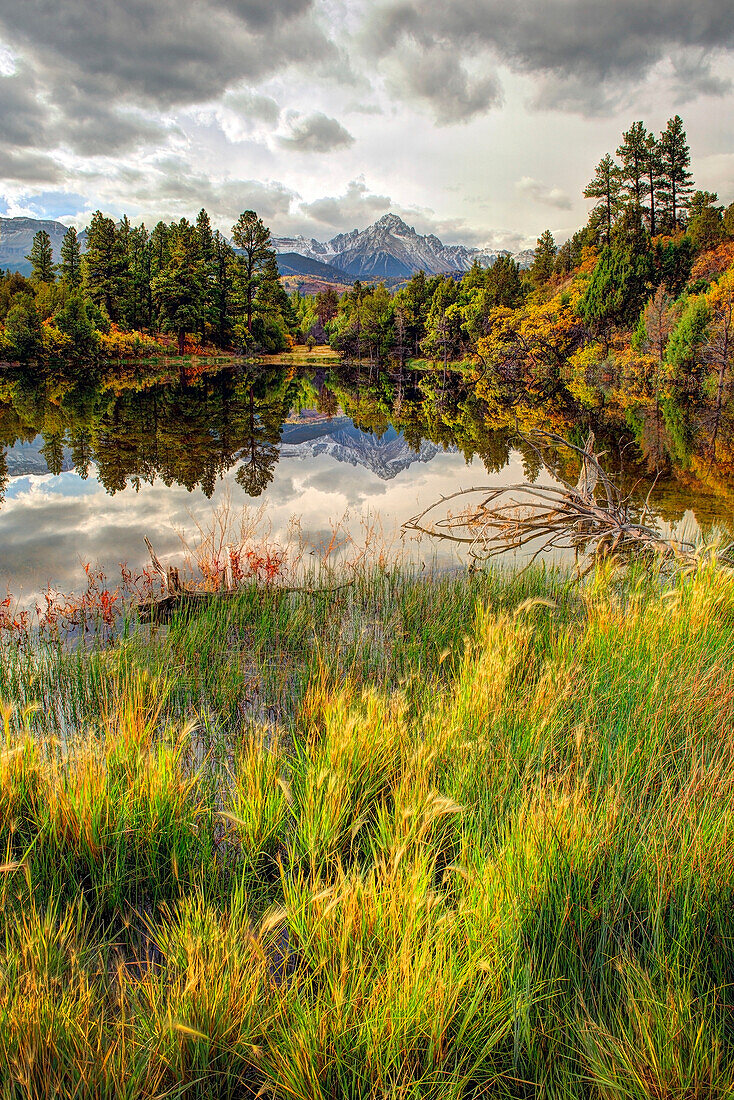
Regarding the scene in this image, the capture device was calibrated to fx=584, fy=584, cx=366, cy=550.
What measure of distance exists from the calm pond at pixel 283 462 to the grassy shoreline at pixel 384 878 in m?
3.46

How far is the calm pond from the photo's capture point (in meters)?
9.83

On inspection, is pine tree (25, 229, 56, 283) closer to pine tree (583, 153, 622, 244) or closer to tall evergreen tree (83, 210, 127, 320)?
tall evergreen tree (83, 210, 127, 320)

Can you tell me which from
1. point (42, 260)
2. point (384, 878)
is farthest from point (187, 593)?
point (42, 260)

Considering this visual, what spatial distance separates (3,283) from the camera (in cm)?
4588

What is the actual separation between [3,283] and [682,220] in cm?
6343

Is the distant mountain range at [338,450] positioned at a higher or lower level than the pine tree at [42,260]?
lower

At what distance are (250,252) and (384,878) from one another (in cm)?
7741

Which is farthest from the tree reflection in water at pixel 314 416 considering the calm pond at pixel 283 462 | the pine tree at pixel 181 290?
the pine tree at pixel 181 290

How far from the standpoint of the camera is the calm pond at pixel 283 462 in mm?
9828

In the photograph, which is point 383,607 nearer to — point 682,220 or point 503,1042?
point 503,1042

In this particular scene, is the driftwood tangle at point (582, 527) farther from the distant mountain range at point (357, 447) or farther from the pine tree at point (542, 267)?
the pine tree at point (542, 267)

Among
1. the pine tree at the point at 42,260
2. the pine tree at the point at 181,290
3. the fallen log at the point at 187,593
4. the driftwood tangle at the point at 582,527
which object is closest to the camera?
the fallen log at the point at 187,593

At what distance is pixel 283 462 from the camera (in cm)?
1662

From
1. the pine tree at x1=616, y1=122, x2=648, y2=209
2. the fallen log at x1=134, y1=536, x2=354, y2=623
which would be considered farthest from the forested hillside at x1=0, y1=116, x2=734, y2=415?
the fallen log at x1=134, y1=536, x2=354, y2=623
